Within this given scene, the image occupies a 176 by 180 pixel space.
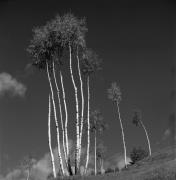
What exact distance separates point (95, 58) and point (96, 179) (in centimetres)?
2624

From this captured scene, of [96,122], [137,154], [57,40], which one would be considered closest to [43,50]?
[57,40]

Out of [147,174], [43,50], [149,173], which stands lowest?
[147,174]

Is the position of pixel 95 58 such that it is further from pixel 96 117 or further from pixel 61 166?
pixel 96 117

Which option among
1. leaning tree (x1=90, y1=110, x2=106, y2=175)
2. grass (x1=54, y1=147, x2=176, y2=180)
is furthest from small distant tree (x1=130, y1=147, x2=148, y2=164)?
grass (x1=54, y1=147, x2=176, y2=180)

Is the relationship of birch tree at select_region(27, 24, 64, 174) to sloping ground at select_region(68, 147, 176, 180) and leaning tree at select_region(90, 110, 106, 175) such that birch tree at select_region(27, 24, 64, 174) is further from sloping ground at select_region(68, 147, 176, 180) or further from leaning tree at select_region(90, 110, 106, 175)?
leaning tree at select_region(90, 110, 106, 175)

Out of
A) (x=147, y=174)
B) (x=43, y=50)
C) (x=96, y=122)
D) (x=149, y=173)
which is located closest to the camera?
(x=147, y=174)

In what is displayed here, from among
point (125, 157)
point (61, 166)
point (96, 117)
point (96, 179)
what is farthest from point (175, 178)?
point (96, 117)

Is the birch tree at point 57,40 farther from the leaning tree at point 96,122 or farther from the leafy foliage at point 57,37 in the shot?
the leaning tree at point 96,122

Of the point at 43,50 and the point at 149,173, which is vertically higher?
the point at 43,50

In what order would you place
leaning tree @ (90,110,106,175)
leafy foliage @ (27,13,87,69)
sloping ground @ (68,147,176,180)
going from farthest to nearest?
leaning tree @ (90,110,106,175)
leafy foliage @ (27,13,87,69)
sloping ground @ (68,147,176,180)

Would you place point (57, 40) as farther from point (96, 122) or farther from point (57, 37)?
point (96, 122)

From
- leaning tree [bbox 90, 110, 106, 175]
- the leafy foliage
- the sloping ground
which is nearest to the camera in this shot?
the sloping ground

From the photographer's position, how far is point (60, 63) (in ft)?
162

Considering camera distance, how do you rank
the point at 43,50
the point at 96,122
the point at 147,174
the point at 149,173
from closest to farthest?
1. the point at 147,174
2. the point at 149,173
3. the point at 43,50
4. the point at 96,122
